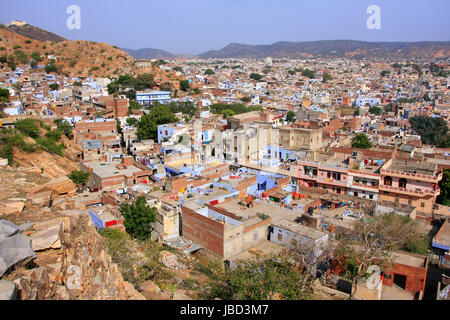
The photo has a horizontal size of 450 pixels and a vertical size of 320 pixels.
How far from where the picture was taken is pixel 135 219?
12.2 m

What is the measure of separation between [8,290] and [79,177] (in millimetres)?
14524

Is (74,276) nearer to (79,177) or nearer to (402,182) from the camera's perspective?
(79,177)

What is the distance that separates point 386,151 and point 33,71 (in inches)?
1681

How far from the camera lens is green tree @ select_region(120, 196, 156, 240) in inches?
480

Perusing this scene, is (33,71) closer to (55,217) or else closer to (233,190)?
(233,190)

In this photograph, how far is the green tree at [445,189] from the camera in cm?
1623

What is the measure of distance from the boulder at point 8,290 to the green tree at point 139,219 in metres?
8.65

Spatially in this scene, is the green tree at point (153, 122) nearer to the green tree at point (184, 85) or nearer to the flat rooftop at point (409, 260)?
the flat rooftop at point (409, 260)

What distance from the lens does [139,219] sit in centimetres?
1218

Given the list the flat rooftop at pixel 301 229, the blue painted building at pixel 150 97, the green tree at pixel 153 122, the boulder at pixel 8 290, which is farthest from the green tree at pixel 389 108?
the boulder at pixel 8 290

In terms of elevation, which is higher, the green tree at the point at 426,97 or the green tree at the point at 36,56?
the green tree at the point at 36,56

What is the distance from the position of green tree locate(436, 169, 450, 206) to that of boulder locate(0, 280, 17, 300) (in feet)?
56.3
